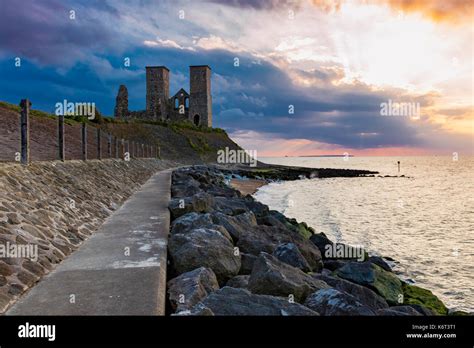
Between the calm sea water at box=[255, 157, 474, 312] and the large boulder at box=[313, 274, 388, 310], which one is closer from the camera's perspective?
the large boulder at box=[313, 274, 388, 310]

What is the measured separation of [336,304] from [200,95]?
81.9 m

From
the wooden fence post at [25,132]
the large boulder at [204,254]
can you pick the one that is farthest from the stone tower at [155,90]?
the large boulder at [204,254]

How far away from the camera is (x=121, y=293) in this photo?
451 cm

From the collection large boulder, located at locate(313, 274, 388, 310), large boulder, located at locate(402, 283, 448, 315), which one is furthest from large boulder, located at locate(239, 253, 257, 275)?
large boulder, located at locate(402, 283, 448, 315)

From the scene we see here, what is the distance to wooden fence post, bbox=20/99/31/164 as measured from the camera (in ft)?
28.7

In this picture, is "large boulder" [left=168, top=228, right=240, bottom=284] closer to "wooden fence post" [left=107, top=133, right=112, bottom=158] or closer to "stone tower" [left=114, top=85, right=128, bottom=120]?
"wooden fence post" [left=107, top=133, right=112, bottom=158]

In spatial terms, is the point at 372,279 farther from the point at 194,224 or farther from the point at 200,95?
the point at 200,95

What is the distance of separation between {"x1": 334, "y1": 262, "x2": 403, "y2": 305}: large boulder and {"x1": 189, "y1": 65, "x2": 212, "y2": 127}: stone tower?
77.0 meters

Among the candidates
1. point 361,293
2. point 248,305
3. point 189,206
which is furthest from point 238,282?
point 189,206

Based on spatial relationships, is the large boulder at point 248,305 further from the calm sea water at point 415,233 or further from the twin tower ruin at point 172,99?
the twin tower ruin at point 172,99

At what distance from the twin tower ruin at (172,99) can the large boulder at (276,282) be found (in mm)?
75273

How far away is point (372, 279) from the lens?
805cm
